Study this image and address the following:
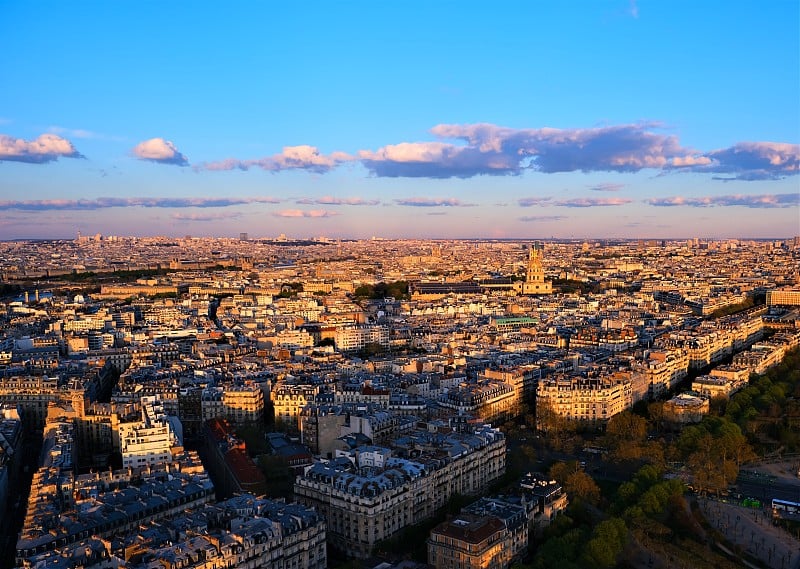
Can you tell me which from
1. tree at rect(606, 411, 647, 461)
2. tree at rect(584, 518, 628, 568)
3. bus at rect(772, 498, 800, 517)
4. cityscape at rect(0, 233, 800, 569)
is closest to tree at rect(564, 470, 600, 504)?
cityscape at rect(0, 233, 800, 569)

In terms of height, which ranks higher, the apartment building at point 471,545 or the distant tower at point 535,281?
the distant tower at point 535,281

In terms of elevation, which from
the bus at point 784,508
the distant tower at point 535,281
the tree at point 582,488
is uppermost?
the distant tower at point 535,281

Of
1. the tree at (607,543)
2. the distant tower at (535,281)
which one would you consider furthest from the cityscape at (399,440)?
the distant tower at (535,281)

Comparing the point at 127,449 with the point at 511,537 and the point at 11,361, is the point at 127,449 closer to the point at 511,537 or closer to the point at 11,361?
the point at 511,537

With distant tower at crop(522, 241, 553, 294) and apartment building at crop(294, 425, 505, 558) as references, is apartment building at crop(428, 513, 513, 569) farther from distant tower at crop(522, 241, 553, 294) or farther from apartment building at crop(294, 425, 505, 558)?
distant tower at crop(522, 241, 553, 294)

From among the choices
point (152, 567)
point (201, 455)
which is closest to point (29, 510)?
point (152, 567)

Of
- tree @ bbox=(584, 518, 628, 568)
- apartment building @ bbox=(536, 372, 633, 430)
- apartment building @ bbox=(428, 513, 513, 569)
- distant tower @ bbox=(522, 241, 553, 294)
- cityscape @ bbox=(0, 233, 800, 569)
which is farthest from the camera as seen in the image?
distant tower @ bbox=(522, 241, 553, 294)

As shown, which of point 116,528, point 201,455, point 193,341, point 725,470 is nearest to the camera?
point 116,528

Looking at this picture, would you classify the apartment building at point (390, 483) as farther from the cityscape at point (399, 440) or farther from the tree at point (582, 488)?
the tree at point (582, 488)

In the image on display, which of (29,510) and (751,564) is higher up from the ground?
(29,510)

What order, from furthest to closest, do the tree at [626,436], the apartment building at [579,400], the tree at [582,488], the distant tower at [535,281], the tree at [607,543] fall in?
the distant tower at [535,281] < the apartment building at [579,400] < the tree at [626,436] < the tree at [582,488] < the tree at [607,543]

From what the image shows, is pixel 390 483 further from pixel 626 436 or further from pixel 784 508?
pixel 784 508
